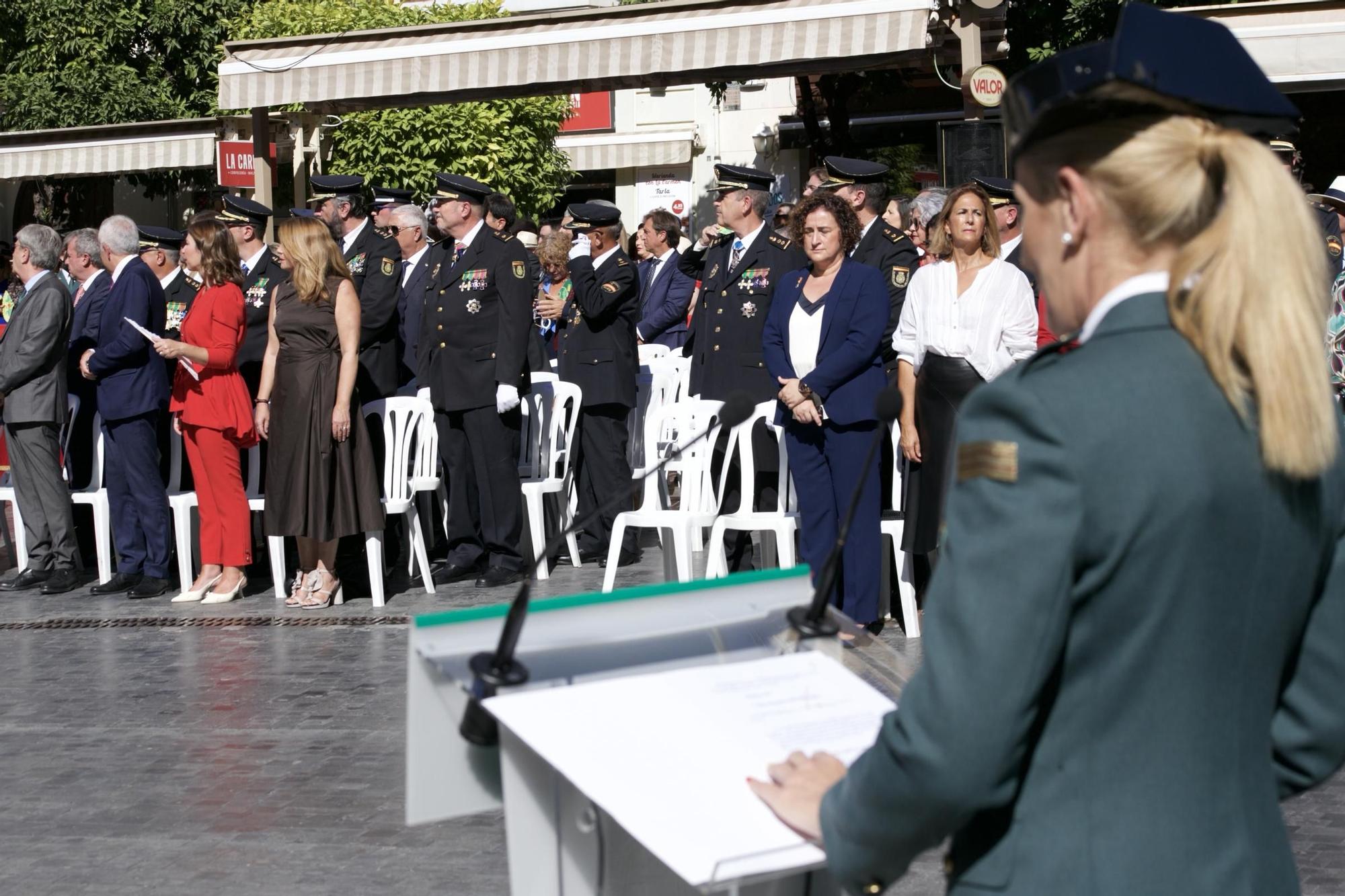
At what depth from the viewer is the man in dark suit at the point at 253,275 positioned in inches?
401

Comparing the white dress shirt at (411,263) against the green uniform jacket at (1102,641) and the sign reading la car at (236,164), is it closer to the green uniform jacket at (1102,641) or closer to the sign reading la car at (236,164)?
the sign reading la car at (236,164)

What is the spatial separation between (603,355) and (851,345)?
293cm

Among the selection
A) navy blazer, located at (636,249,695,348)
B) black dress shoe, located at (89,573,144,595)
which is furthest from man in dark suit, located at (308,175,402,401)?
navy blazer, located at (636,249,695,348)

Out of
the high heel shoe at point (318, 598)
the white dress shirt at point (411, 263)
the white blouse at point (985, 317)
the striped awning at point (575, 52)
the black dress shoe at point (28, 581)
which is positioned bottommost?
the black dress shoe at point (28, 581)

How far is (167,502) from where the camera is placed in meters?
10.2

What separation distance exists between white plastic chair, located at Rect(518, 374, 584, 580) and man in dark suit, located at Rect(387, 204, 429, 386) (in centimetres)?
88

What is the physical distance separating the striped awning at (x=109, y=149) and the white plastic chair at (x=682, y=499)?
14.4m

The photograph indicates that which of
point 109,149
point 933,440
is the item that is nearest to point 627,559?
point 933,440

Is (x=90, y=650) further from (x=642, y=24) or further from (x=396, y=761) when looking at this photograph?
(x=642, y=24)

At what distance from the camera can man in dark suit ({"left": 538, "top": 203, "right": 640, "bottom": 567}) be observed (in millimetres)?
10383

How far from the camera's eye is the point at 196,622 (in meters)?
9.10

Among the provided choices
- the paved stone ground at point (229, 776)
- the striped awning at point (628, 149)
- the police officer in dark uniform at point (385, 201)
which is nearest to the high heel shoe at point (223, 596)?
the paved stone ground at point (229, 776)

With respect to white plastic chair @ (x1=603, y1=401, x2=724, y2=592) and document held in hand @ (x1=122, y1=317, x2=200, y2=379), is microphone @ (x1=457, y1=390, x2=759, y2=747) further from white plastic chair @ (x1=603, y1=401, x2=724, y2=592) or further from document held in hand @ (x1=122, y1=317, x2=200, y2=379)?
document held in hand @ (x1=122, y1=317, x2=200, y2=379)

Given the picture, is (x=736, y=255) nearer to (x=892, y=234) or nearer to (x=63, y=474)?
(x=892, y=234)
